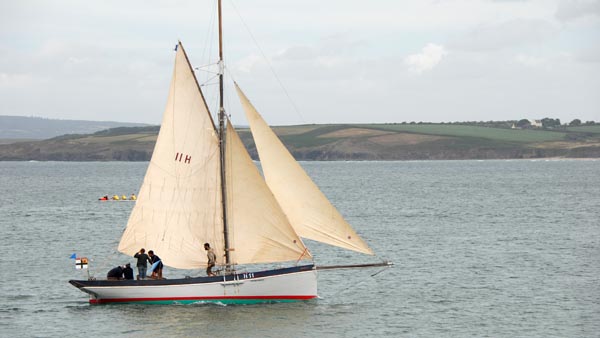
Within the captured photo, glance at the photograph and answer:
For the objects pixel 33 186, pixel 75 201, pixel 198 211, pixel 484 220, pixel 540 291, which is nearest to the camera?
pixel 198 211

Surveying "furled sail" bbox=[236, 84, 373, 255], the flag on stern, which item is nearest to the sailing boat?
"furled sail" bbox=[236, 84, 373, 255]

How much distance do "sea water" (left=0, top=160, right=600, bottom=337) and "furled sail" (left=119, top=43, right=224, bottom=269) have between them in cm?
268

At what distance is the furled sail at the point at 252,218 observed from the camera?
131 feet

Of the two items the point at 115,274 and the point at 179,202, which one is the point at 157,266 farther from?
the point at 179,202

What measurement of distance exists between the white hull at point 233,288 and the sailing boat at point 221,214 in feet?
0.14

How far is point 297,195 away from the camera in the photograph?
3931cm

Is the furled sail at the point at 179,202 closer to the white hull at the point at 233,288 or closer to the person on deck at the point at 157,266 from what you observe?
the person on deck at the point at 157,266

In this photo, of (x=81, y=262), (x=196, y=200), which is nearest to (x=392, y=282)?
(x=196, y=200)

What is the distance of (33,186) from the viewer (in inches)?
6048

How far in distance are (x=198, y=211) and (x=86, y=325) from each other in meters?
6.99

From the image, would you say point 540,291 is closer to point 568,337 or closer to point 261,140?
point 568,337

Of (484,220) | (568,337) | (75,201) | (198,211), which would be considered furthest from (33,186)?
(568,337)

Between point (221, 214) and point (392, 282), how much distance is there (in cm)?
1194

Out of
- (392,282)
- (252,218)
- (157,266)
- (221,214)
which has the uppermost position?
(221,214)
